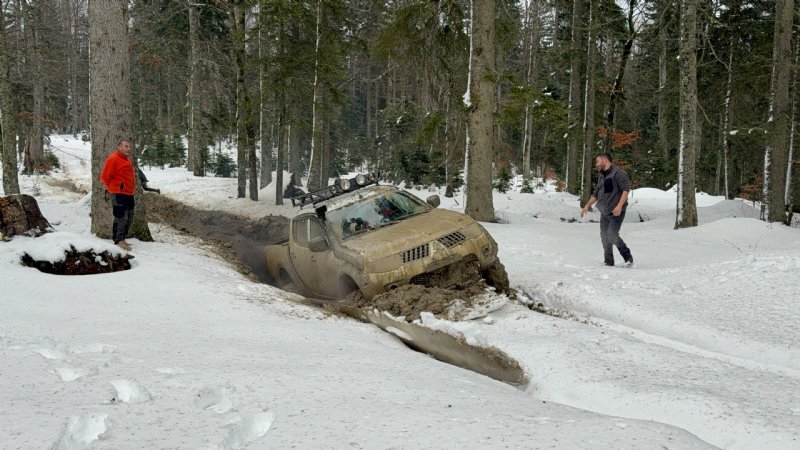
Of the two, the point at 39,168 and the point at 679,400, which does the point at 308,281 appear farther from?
the point at 39,168

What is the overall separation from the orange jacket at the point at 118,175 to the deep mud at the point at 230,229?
2.50 metres

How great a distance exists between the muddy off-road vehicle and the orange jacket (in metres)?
2.85

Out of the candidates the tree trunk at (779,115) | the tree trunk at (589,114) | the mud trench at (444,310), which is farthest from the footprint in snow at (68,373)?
the tree trunk at (589,114)

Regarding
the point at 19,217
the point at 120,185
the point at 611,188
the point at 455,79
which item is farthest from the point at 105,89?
the point at 455,79

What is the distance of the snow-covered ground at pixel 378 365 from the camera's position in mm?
2830

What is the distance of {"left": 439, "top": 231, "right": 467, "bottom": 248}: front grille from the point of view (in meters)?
6.55

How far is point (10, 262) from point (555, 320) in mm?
7101

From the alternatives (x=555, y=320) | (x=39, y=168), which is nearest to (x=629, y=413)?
(x=555, y=320)

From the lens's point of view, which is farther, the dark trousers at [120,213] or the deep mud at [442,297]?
the dark trousers at [120,213]

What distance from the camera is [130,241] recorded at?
29.9ft

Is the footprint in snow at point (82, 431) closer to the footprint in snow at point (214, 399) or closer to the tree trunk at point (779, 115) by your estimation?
the footprint in snow at point (214, 399)

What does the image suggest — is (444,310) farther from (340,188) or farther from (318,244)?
(340,188)

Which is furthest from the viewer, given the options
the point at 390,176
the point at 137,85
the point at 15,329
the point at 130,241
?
the point at 137,85

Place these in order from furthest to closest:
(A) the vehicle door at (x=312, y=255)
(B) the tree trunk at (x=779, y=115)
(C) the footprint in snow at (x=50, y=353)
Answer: (B) the tree trunk at (x=779, y=115), (A) the vehicle door at (x=312, y=255), (C) the footprint in snow at (x=50, y=353)
